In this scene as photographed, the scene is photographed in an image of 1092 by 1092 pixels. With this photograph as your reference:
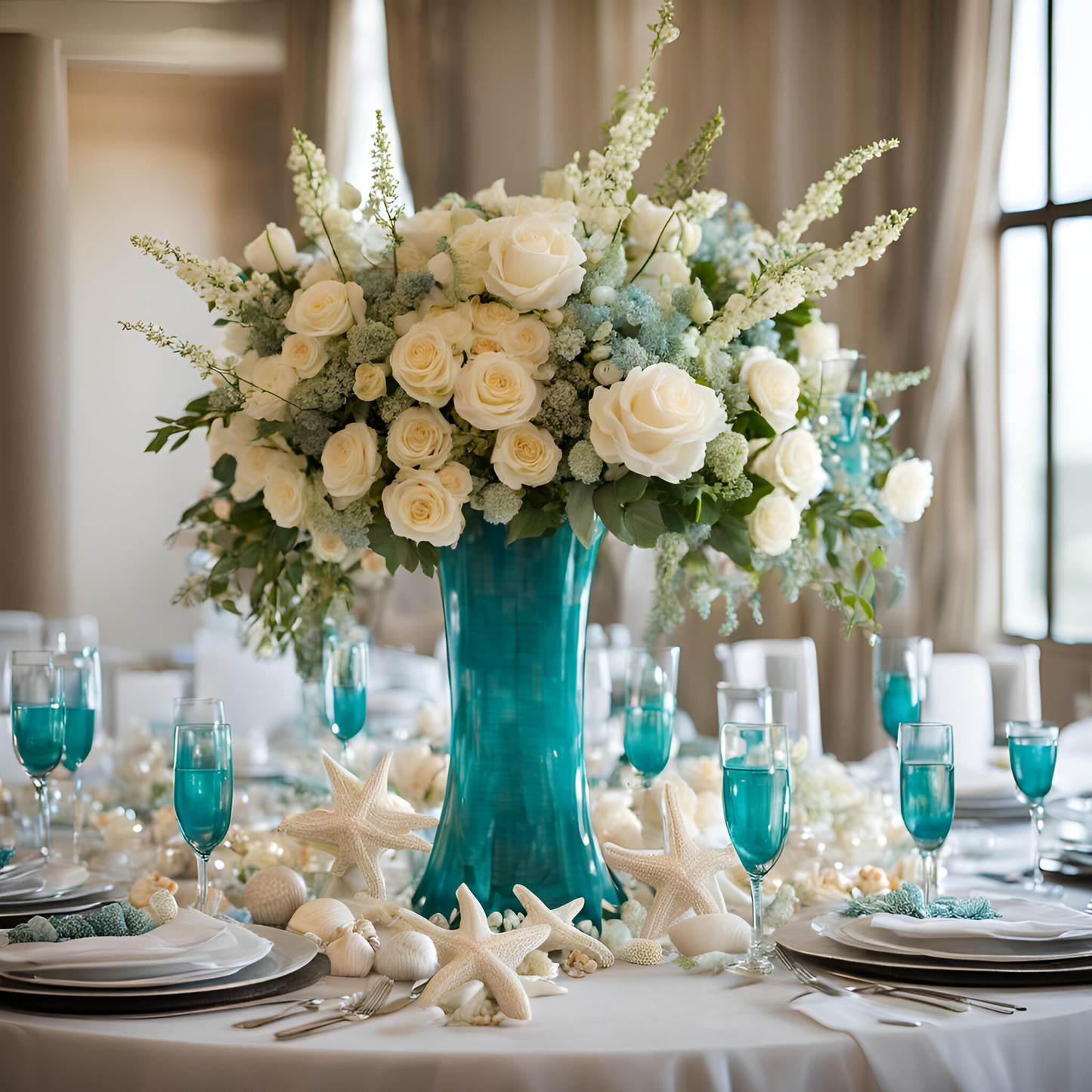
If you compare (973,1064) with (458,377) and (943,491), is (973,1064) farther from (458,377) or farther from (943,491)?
(943,491)

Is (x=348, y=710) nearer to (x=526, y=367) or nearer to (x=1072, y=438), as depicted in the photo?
(x=526, y=367)

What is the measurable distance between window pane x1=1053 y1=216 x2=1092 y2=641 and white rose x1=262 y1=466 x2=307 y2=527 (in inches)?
192

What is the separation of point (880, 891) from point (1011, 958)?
14.2 inches

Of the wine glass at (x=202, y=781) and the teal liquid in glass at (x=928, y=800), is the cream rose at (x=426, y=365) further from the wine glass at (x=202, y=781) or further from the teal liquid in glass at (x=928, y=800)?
the teal liquid in glass at (x=928, y=800)

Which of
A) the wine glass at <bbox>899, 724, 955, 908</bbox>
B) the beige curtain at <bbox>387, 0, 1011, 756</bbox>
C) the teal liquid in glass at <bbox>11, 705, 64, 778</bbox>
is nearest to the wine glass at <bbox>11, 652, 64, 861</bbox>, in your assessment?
the teal liquid in glass at <bbox>11, 705, 64, 778</bbox>

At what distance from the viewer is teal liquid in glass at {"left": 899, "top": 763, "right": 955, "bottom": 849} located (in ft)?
4.87

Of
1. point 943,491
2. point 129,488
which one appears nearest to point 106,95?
point 129,488

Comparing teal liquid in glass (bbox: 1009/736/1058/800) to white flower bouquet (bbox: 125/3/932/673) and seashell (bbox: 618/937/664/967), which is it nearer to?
white flower bouquet (bbox: 125/3/932/673)

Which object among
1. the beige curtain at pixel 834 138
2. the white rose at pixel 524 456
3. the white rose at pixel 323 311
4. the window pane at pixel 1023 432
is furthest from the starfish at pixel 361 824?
the window pane at pixel 1023 432

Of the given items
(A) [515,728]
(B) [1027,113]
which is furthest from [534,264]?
(B) [1027,113]

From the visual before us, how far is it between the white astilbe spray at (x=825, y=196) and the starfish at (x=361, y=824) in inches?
33.1

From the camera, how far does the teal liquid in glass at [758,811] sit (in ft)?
4.39

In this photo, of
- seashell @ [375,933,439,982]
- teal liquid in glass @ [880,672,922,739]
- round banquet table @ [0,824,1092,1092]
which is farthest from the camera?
teal liquid in glass @ [880,672,922,739]

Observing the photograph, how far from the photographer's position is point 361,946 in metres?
1.37
